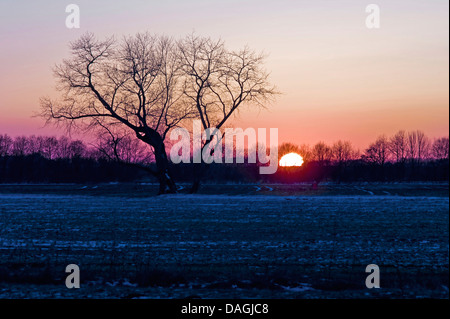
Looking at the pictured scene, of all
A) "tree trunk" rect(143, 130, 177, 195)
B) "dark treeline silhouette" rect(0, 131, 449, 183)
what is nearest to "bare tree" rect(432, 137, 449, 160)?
"dark treeline silhouette" rect(0, 131, 449, 183)

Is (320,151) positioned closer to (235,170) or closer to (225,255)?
(235,170)

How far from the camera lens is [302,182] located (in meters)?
79.1

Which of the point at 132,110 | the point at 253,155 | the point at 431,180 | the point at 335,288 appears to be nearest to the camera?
the point at 335,288

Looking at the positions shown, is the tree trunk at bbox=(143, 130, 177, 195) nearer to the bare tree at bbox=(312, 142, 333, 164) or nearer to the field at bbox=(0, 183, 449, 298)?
the field at bbox=(0, 183, 449, 298)

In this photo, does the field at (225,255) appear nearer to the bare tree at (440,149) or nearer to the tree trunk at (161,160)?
the tree trunk at (161,160)

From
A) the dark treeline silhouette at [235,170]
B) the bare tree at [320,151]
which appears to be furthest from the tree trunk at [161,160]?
the bare tree at [320,151]

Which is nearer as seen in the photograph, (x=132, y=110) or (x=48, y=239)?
(x=48, y=239)

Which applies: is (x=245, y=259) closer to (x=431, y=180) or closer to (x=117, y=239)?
(x=117, y=239)

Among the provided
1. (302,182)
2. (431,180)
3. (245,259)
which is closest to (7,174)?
(302,182)

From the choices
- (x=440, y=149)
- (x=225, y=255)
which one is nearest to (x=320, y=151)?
(x=440, y=149)

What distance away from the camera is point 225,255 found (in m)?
14.2

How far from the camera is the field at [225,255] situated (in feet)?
35.2
